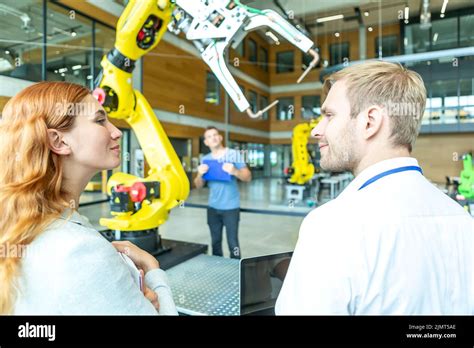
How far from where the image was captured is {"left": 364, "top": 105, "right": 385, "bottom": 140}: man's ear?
73cm

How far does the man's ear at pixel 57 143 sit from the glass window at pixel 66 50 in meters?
1.47

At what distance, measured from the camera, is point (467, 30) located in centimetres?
166

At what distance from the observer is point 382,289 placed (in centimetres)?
61

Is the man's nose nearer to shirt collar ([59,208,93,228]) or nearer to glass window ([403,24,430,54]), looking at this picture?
shirt collar ([59,208,93,228])

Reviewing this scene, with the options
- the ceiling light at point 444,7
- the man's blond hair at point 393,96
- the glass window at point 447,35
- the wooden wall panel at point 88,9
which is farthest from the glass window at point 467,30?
the wooden wall panel at point 88,9

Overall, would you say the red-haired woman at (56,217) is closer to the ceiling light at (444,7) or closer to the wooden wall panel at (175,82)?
the ceiling light at (444,7)

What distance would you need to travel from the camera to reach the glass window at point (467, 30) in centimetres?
158

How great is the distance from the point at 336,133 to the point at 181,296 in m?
1.20

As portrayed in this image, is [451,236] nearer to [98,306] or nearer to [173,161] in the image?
[98,306]

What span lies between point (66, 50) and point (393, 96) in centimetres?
286

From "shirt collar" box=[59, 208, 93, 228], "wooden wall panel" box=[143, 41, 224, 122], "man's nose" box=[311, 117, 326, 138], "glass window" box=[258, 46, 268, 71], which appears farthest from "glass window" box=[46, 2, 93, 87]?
"wooden wall panel" box=[143, 41, 224, 122]

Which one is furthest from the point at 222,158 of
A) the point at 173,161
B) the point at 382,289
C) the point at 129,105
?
the point at 382,289

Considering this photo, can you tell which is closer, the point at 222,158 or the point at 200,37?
the point at 200,37
